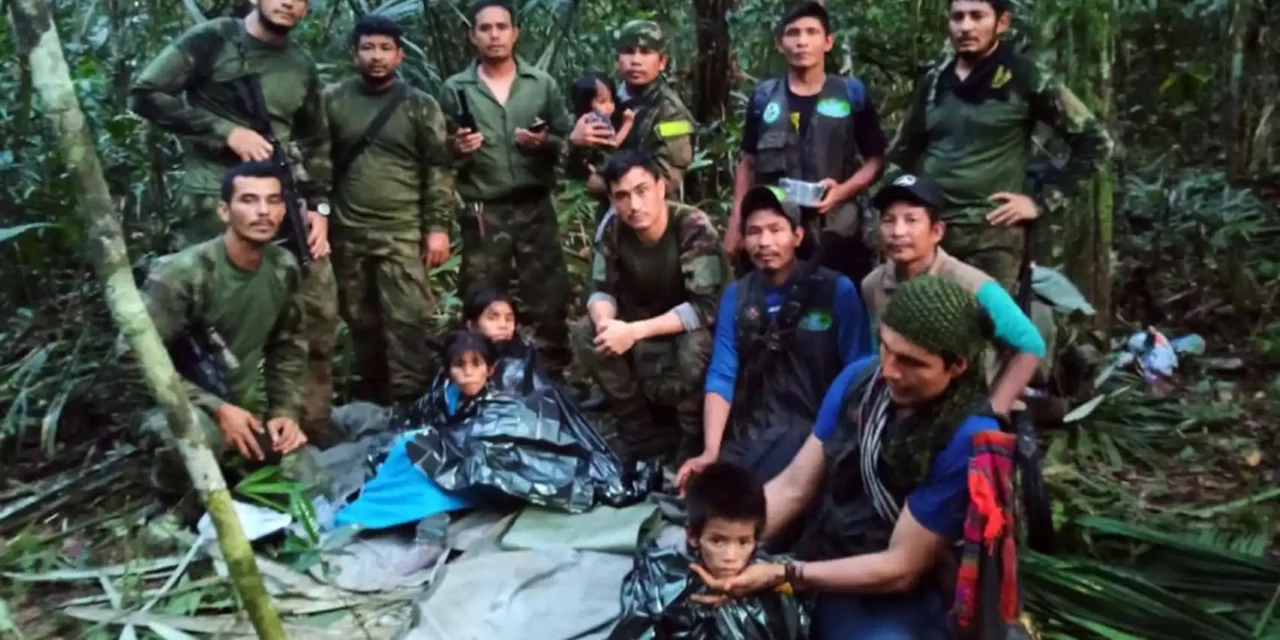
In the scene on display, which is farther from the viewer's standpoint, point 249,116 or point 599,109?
point 599,109

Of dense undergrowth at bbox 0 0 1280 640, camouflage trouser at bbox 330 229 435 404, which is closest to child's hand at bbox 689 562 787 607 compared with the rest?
dense undergrowth at bbox 0 0 1280 640

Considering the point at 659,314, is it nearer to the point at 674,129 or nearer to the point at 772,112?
the point at 772,112

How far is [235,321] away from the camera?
453cm

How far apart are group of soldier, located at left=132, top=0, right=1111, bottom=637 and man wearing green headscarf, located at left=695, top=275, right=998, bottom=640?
5.7 inches

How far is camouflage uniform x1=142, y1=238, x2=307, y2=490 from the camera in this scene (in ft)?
14.2

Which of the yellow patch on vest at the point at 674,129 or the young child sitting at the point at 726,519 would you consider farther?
the yellow patch on vest at the point at 674,129

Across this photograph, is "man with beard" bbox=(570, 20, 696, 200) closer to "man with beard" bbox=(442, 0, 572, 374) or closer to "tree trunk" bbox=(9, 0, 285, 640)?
"man with beard" bbox=(442, 0, 572, 374)

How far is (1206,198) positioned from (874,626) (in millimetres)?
5915

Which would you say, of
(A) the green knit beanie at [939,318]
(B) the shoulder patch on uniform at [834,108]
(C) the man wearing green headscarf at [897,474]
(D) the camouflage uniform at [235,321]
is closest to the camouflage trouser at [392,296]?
(D) the camouflage uniform at [235,321]

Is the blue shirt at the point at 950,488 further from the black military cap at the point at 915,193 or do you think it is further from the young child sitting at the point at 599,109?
the young child sitting at the point at 599,109

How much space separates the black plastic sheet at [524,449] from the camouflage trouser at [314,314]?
0.78 m

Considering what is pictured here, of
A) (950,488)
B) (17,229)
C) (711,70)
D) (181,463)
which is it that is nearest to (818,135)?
(950,488)

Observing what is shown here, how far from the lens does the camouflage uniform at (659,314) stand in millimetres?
4688

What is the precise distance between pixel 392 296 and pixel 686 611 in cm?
286
